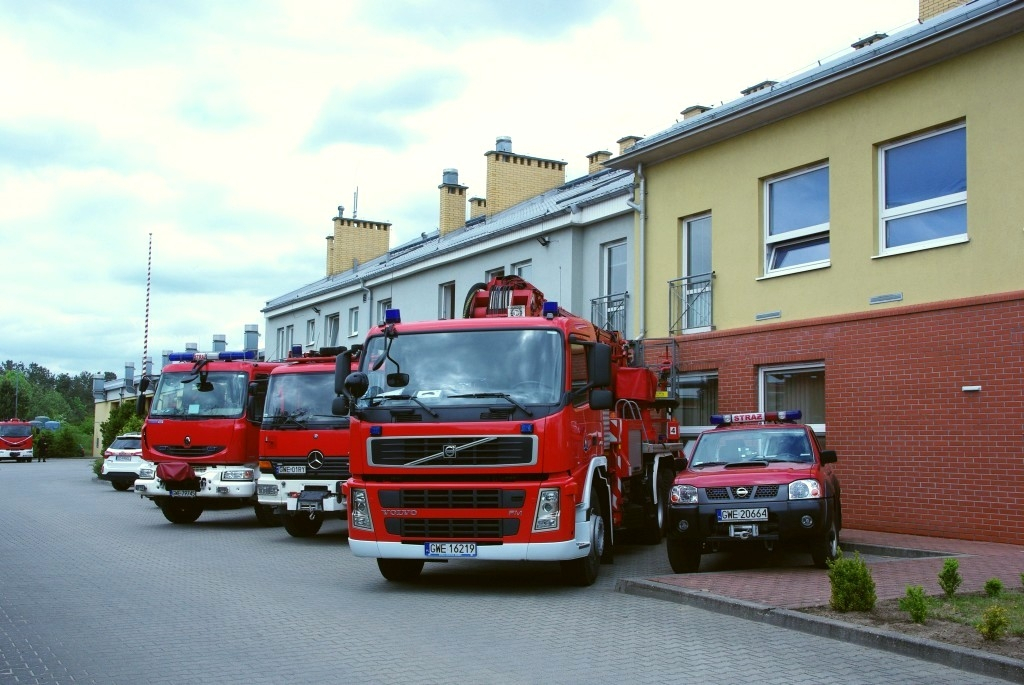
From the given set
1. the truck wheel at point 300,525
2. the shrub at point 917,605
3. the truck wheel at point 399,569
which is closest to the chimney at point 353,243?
the truck wheel at point 300,525

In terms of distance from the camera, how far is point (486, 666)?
22.4 feet

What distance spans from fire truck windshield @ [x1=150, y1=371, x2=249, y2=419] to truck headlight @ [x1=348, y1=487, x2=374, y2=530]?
7757 millimetres

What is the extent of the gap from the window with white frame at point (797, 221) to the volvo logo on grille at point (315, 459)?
7.55 metres

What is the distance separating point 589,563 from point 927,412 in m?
5.90

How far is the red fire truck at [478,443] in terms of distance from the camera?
32.6ft

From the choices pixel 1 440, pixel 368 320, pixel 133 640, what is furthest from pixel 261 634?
pixel 1 440

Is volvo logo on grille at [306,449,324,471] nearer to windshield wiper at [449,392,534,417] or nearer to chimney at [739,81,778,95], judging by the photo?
windshield wiper at [449,392,534,417]

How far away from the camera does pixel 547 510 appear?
9.91 metres

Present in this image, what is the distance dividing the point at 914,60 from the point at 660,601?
865 cm

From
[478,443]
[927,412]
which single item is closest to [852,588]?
[478,443]

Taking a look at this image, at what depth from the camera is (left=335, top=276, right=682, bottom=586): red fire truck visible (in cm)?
995

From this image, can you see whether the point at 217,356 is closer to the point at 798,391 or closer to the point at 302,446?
the point at 302,446

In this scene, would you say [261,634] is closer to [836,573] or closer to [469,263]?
[836,573]

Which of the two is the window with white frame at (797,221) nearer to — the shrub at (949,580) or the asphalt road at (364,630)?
the asphalt road at (364,630)
